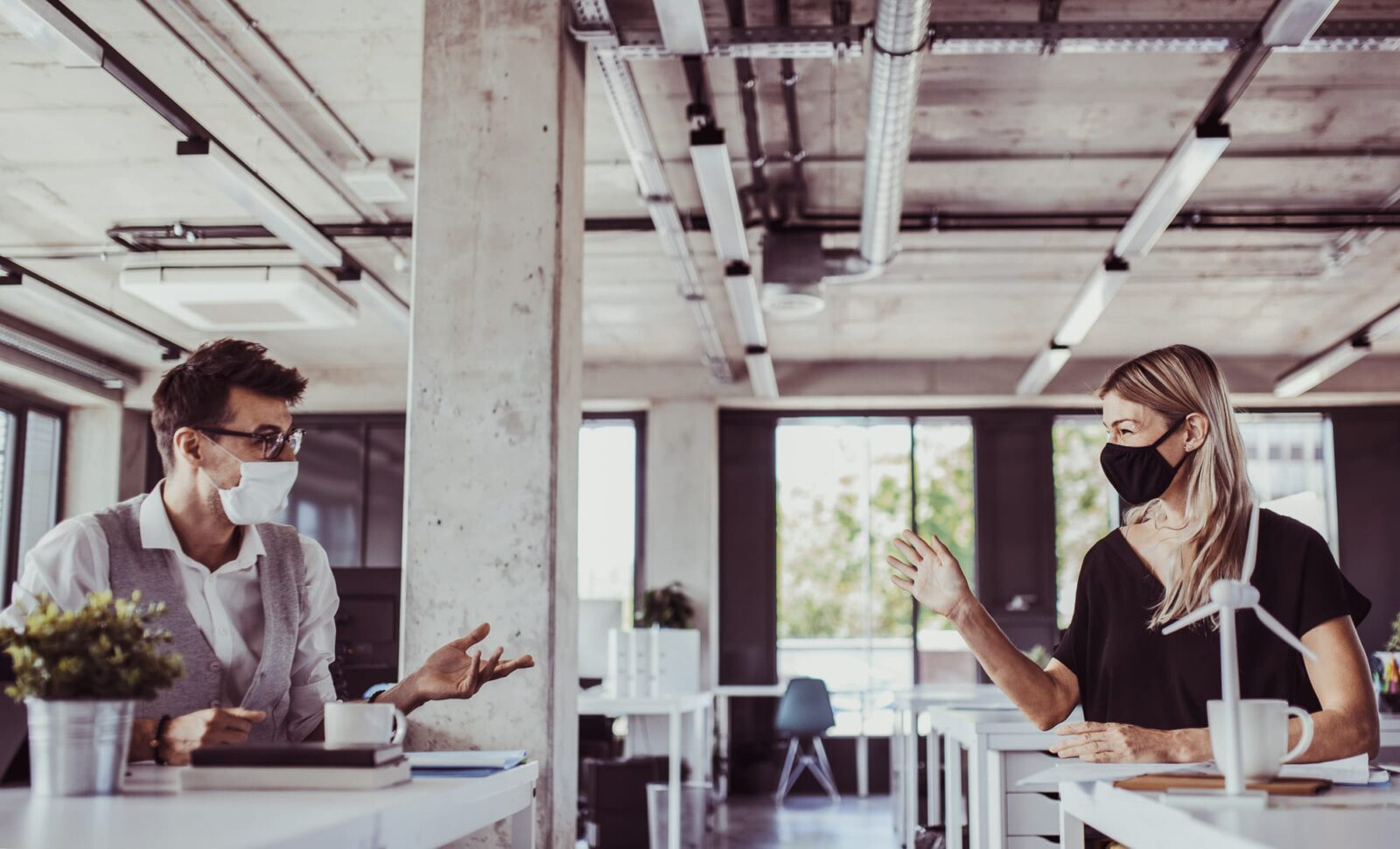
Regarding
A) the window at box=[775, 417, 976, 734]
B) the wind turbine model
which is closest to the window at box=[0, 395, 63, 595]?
the window at box=[775, 417, 976, 734]

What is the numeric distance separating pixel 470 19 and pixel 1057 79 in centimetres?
281

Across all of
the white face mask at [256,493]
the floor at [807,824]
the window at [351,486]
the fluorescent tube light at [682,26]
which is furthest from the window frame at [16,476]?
the white face mask at [256,493]

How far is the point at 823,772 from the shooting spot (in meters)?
11.6

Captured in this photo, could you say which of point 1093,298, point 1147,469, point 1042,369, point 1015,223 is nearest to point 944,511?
point 1042,369

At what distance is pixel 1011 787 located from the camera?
403 centimetres

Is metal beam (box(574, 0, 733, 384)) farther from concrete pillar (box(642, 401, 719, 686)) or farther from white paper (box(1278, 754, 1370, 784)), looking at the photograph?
white paper (box(1278, 754, 1370, 784))

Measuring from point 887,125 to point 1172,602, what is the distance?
313 cm

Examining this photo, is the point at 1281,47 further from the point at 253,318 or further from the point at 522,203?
the point at 253,318

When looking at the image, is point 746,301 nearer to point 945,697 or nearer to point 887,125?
point 945,697

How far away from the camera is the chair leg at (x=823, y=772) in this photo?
1131 cm

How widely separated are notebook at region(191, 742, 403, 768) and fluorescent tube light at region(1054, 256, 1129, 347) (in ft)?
20.4

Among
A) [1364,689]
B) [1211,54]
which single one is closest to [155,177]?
[1211,54]

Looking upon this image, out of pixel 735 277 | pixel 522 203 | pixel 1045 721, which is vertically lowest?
pixel 1045 721

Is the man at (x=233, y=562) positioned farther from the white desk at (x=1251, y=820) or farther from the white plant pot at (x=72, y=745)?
the white desk at (x=1251, y=820)
